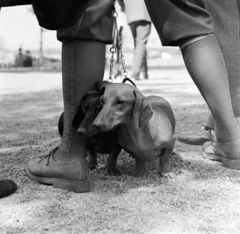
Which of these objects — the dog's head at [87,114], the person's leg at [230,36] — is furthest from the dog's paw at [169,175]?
the person's leg at [230,36]

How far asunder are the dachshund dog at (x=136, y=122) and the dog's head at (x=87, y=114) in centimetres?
4

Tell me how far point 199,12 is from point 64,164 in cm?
98

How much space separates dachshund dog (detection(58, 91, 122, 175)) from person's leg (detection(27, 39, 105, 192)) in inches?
2.7

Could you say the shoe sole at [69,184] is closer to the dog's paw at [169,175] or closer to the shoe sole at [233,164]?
the dog's paw at [169,175]

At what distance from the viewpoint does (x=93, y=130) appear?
6.29 ft

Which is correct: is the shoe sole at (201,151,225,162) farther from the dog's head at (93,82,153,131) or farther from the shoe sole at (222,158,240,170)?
the dog's head at (93,82,153,131)

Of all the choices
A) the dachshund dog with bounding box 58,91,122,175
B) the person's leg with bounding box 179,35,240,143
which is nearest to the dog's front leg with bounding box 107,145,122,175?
the dachshund dog with bounding box 58,91,122,175

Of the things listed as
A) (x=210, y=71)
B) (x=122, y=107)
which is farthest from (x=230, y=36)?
(x=122, y=107)

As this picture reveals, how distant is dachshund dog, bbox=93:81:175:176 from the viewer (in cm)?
189

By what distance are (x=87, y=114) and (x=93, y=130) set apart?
0.08 m

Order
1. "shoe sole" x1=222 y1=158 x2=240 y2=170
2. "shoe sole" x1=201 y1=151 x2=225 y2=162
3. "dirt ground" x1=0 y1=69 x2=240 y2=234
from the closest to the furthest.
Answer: "dirt ground" x1=0 y1=69 x2=240 y2=234
"shoe sole" x1=222 y1=158 x2=240 y2=170
"shoe sole" x1=201 y1=151 x2=225 y2=162

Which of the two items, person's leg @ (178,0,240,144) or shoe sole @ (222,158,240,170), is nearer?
shoe sole @ (222,158,240,170)

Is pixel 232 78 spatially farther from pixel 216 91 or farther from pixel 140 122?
pixel 140 122

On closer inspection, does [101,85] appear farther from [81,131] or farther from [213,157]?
[213,157]
